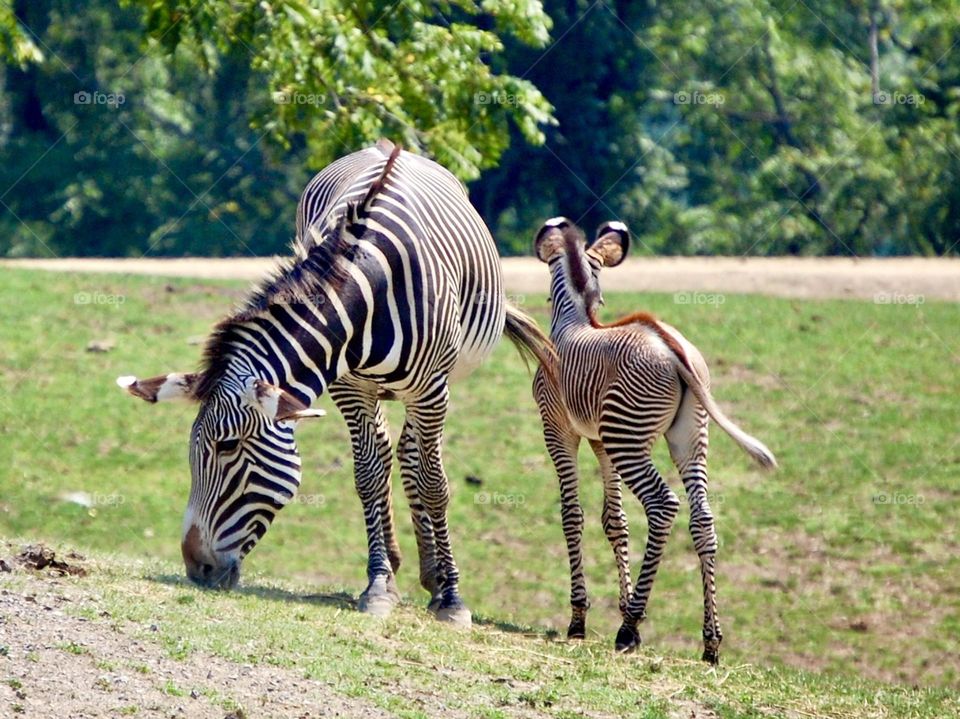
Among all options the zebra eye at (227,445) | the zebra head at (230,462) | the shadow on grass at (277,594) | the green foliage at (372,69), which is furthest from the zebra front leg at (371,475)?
the green foliage at (372,69)

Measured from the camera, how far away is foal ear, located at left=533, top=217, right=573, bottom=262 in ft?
32.8

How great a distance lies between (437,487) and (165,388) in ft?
7.72

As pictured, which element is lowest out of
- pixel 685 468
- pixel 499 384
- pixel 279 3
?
pixel 499 384

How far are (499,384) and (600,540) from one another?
179 inches

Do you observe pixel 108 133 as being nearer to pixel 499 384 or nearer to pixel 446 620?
pixel 499 384

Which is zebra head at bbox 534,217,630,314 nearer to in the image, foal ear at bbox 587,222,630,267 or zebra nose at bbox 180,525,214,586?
foal ear at bbox 587,222,630,267

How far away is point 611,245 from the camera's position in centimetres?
1031

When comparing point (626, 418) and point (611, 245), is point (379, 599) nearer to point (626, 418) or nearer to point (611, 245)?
point (626, 418)

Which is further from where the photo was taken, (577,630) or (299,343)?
(577,630)

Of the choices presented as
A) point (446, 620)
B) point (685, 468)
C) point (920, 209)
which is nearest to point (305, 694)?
point (446, 620)

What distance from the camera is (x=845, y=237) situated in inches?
1300

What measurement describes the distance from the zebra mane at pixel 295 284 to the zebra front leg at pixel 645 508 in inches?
82.5

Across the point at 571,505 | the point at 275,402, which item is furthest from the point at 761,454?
the point at 275,402

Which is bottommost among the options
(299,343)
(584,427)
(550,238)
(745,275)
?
(745,275)
